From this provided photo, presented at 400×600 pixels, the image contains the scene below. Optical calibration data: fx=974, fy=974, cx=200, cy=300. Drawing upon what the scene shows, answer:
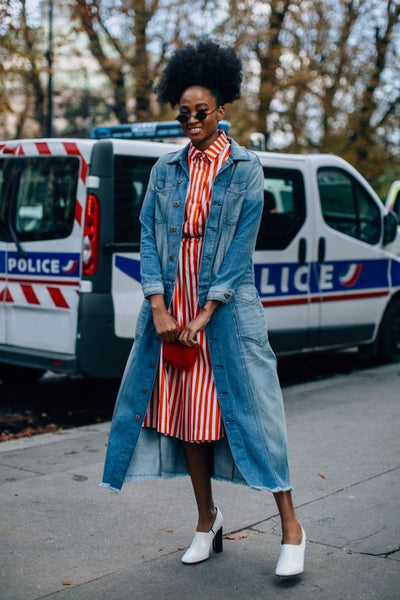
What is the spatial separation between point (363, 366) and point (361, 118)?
1100 cm

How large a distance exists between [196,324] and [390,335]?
6454 mm

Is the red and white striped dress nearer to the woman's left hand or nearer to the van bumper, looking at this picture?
the woman's left hand

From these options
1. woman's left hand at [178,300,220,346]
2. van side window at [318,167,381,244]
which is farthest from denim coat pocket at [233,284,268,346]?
van side window at [318,167,381,244]

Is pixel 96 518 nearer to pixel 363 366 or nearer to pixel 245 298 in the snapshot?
pixel 245 298

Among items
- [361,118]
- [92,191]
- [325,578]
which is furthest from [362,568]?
[361,118]

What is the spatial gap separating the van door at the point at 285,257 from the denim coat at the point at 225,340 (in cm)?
414

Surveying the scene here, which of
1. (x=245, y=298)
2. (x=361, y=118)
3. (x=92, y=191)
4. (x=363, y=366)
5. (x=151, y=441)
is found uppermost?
(x=361, y=118)

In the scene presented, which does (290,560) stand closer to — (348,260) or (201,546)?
(201,546)

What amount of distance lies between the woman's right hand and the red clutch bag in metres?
0.05

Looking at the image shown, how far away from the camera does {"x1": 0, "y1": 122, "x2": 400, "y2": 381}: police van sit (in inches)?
272

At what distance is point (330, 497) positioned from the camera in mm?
4934

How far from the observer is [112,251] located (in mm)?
6898

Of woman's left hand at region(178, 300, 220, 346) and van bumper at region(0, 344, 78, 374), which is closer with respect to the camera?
woman's left hand at region(178, 300, 220, 346)

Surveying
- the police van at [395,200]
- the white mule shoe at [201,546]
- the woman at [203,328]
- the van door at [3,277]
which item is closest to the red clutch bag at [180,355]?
the woman at [203,328]
